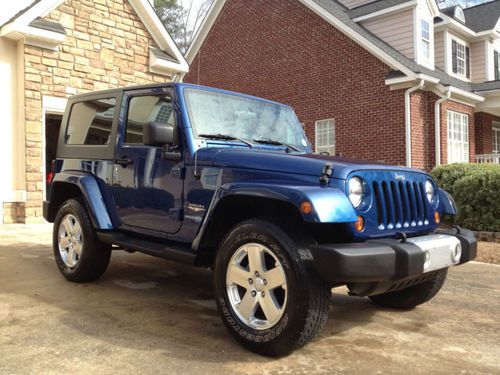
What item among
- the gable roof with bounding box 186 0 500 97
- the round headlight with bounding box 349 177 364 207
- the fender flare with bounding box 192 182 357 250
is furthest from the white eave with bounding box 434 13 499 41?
the fender flare with bounding box 192 182 357 250

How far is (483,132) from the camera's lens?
15875mm

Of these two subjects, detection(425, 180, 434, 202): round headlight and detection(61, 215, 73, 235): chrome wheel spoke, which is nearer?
detection(425, 180, 434, 202): round headlight

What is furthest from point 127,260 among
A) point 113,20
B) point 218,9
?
point 218,9

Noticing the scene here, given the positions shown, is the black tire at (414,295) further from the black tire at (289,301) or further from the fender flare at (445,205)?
the black tire at (289,301)

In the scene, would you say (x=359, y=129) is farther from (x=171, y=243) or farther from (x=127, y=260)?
(x=171, y=243)

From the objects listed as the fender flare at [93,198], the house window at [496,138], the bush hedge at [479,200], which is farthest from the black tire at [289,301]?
the house window at [496,138]

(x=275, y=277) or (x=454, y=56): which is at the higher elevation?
(x=454, y=56)

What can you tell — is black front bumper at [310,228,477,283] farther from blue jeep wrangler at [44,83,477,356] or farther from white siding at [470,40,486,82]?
white siding at [470,40,486,82]

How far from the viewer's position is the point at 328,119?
15148 mm

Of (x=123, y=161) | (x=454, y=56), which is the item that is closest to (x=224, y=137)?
(x=123, y=161)

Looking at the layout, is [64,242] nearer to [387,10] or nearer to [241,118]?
[241,118]

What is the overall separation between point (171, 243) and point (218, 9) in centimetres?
1593

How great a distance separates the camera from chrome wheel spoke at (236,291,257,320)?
3.15 m

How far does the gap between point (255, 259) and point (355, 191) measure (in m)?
0.78
